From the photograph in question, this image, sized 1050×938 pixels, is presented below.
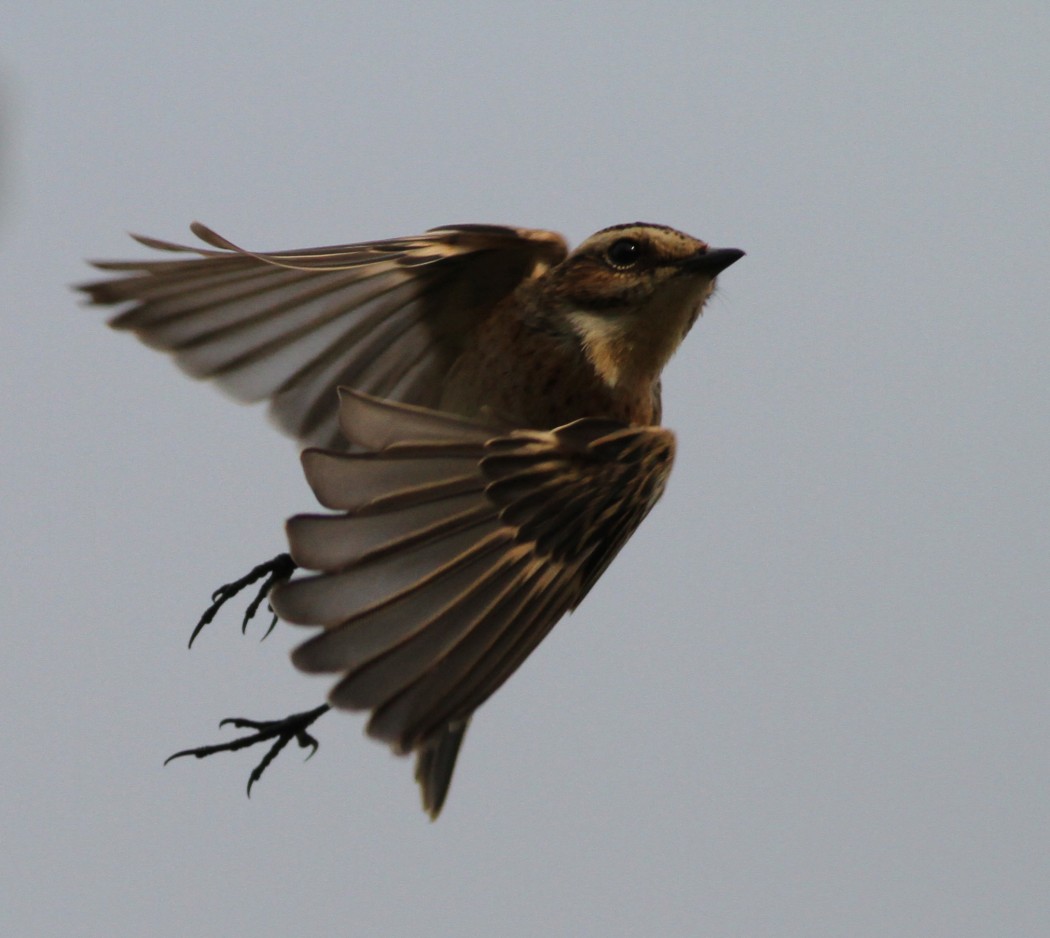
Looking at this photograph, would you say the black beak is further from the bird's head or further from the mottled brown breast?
the mottled brown breast

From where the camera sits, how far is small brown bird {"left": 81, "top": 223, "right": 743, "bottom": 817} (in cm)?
461

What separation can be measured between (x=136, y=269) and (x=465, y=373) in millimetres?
1240

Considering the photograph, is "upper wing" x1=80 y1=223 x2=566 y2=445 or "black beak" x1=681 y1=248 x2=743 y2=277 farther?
"upper wing" x1=80 y1=223 x2=566 y2=445

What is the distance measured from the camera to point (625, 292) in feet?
19.4

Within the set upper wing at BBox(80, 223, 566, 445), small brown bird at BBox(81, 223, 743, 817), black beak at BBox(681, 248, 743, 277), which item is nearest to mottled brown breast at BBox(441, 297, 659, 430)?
small brown bird at BBox(81, 223, 743, 817)

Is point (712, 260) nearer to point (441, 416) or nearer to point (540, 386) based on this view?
point (540, 386)

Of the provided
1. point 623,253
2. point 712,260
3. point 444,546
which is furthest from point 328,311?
point 444,546

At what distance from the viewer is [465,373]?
20.5 ft

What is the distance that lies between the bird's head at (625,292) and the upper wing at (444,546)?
24.2 inches

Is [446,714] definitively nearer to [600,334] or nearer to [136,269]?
[600,334]

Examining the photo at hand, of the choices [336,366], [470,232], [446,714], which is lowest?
[446,714]

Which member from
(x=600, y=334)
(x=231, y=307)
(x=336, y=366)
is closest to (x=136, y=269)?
(x=231, y=307)

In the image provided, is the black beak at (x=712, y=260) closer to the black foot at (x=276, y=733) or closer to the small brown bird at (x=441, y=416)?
the small brown bird at (x=441, y=416)

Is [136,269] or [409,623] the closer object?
[409,623]
